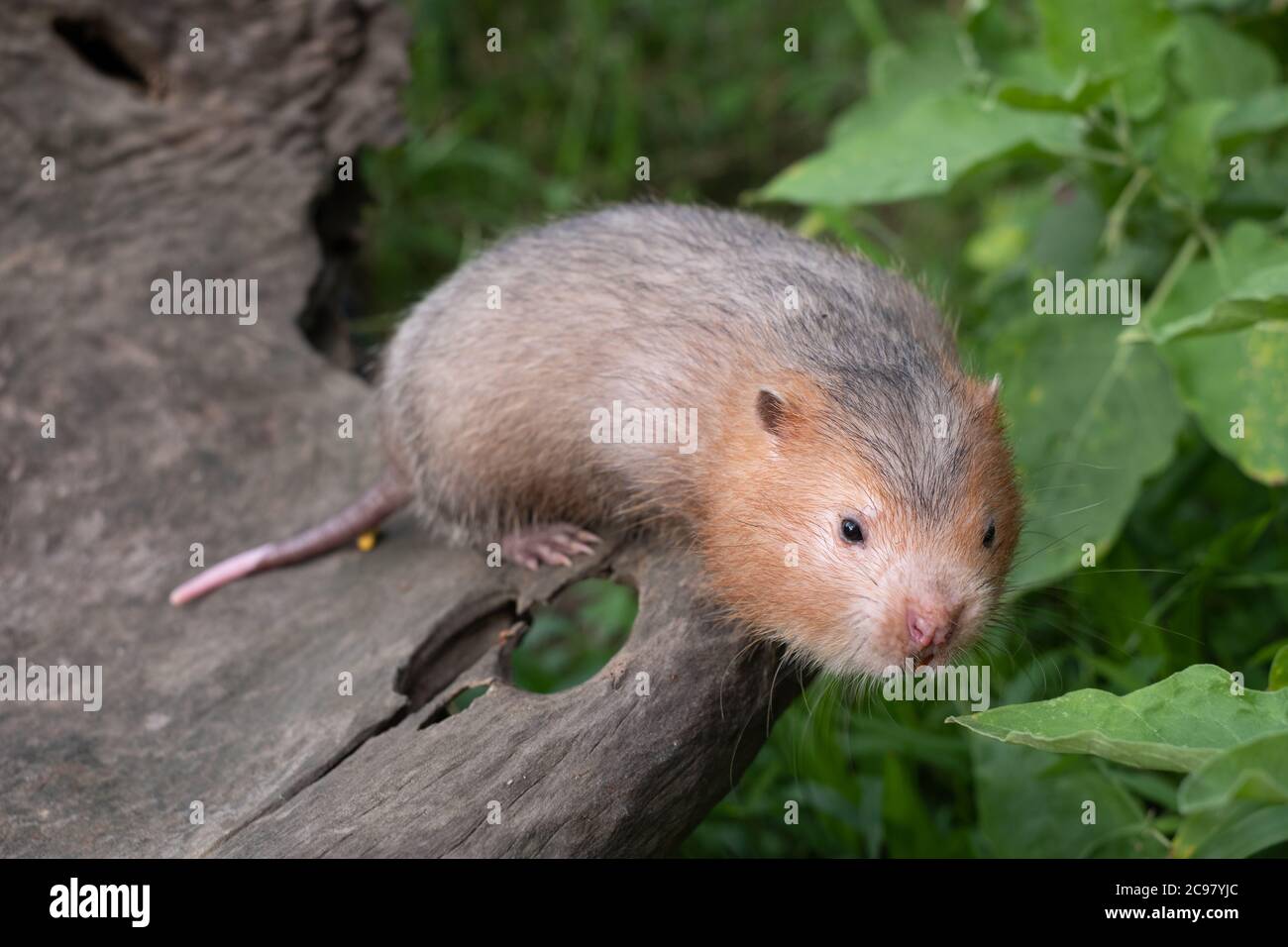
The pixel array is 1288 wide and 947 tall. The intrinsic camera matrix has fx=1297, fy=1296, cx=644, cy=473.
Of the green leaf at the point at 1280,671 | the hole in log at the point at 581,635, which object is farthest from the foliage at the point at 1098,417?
the hole in log at the point at 581,635

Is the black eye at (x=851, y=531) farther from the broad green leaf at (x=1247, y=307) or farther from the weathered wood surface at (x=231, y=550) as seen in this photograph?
the broad green leaf at (x=1247, y=307)

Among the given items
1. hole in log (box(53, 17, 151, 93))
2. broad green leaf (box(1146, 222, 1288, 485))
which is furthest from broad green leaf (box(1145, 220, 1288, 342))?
hole in log (box(53, 17, 151, 93))

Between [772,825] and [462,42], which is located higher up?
[462,42]

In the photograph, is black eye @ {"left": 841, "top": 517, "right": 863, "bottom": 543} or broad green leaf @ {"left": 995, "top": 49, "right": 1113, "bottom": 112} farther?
broad green leaf @ {"left": 995, "top": 49, "right": 1113, "bottom": 112}

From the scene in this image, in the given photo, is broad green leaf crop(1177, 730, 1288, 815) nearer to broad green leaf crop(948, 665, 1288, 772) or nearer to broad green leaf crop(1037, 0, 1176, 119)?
broad green leaf crop(948, 665, 1288, 772)

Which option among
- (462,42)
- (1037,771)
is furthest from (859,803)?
(462,42)

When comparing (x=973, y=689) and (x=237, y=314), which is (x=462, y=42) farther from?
(x=973, y=689)

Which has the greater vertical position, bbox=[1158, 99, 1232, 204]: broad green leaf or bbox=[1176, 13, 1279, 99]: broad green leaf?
bbox=[1176, 13, 1279, 99]: broad green leaf
